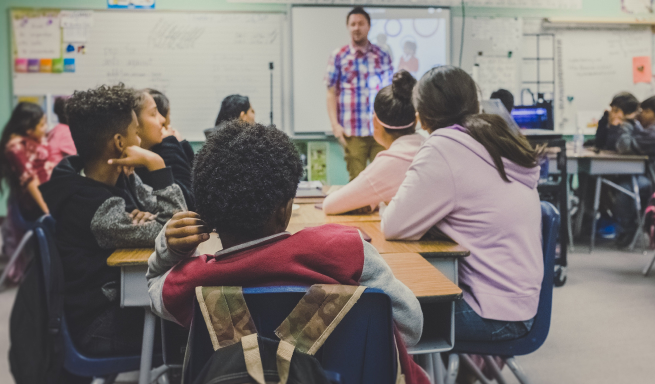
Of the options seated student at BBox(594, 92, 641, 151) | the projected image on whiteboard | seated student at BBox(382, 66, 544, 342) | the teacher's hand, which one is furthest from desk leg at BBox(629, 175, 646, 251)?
seated student at BBox(382, 66, 544, 342)

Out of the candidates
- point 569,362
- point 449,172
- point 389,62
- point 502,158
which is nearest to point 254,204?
point 449,172

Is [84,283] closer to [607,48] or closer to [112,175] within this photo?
[112,175]

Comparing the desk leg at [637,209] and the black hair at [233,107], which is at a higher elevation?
the black hair at [233,107]

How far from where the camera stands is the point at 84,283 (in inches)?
61.4

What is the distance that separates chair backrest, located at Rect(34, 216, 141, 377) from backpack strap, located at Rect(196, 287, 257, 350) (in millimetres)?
855

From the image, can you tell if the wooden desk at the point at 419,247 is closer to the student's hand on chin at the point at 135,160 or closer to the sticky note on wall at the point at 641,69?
the student's hand on chin at the point at 135,160

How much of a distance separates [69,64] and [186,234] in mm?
4758

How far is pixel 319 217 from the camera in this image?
212cm

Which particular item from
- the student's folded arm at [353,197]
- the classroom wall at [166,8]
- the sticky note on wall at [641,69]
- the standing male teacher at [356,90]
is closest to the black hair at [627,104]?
the sticky note on wall at [641,69]

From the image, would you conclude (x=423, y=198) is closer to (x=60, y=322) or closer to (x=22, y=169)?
(x=60, y=322)

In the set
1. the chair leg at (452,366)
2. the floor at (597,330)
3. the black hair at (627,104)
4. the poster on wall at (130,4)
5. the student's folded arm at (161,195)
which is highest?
the poster on wall at (130,4)

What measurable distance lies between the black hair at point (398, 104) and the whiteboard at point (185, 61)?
10.4 feet

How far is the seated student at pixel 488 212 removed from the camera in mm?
1601

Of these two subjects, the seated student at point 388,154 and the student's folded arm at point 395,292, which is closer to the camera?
the student's folded arm at point 395,292
